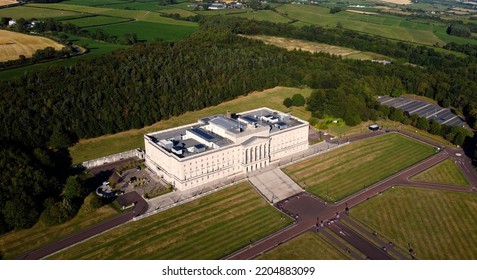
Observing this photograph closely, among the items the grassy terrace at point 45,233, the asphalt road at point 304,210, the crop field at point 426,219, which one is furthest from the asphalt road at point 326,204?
the grassy terrace at point 45,233

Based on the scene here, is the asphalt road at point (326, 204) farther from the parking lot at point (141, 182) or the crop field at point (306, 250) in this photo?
the parking lot at point (141, 182)

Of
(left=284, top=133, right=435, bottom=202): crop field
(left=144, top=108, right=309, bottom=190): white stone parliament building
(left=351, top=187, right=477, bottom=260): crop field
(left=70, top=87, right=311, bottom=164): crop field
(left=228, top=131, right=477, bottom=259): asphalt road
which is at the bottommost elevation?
(left=351, top=187, right=477, bottom=260): crop field

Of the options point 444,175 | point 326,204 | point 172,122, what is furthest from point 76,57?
point 444,175

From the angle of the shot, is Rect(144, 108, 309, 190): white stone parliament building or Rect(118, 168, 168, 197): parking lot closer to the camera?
Rect(118, 168, 168, 197): parking lot

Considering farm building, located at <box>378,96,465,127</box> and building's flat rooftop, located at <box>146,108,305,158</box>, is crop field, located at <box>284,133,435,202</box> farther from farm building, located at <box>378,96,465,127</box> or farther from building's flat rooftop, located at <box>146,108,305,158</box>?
farm building, located at <box>378,96,465,127</box>

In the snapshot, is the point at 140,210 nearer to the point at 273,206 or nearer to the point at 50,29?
the point at 273,206

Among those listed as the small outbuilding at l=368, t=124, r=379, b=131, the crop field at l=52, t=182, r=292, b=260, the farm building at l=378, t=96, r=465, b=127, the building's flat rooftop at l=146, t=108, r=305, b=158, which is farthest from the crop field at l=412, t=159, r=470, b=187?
the crop field at l=52, t=182, r=292, b=260

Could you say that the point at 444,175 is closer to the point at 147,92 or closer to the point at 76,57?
the point at 147,92

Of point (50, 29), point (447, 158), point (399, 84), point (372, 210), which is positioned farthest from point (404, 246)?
point (50, 29)
